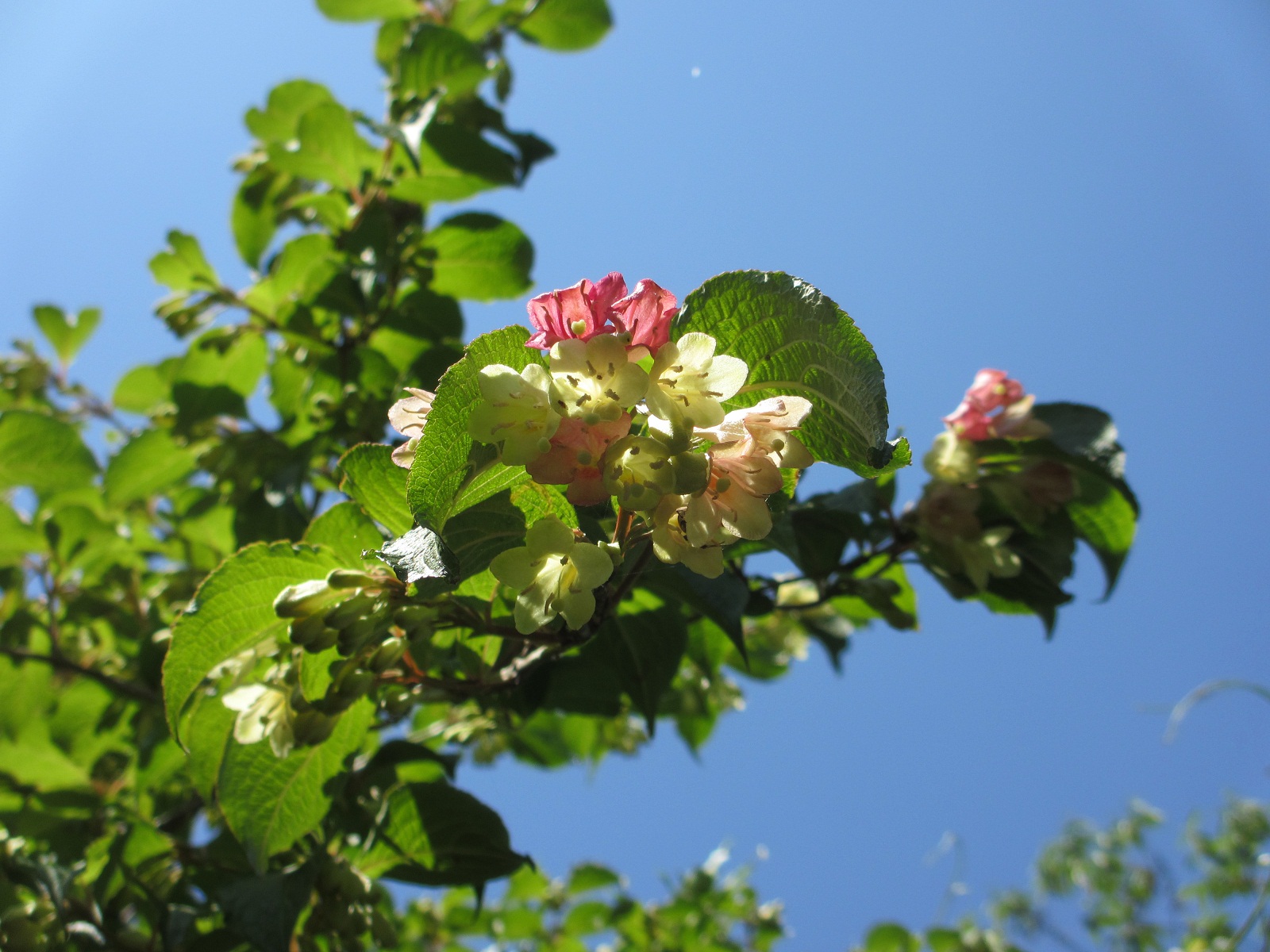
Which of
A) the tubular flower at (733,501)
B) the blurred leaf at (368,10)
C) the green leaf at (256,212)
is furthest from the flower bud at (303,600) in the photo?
the blurred leaf at (368,10)

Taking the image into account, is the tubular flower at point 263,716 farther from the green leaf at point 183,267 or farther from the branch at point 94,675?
the green leaf at point 183,267

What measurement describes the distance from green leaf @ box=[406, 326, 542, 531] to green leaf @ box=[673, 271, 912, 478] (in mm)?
233

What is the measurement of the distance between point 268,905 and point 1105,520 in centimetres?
211

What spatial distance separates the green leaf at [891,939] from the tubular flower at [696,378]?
366 cm

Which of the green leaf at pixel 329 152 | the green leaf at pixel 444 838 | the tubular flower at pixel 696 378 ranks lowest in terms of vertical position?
the green leaf at pixel 444 838

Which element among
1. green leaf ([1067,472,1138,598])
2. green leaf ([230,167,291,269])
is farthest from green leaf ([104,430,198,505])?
green leaf ([1067,472,1138,598])

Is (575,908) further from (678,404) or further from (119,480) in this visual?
(678,404)

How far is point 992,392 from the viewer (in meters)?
2.03

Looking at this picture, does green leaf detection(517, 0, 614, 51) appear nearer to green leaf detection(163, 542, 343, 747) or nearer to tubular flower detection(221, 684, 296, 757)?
green leaf detection(163, 542, 343, 747)

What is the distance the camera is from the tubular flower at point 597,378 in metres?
0.99

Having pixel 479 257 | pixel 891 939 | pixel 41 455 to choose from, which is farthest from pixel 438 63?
pixel 891 939

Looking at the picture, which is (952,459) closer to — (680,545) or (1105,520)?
(1105,520)

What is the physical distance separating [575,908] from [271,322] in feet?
10.1

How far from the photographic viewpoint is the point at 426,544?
3.29 feet
